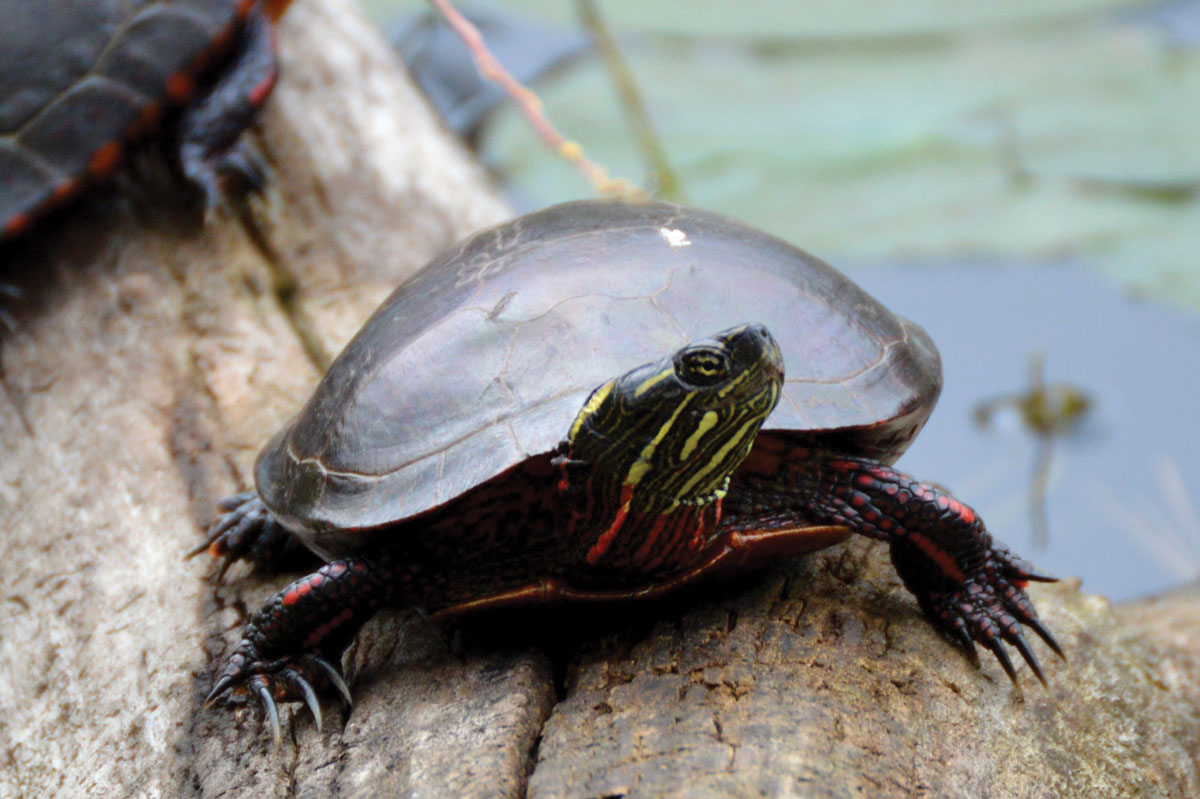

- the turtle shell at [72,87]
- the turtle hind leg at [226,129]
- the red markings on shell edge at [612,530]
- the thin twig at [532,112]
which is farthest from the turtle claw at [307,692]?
the turtle shell at [72,87]

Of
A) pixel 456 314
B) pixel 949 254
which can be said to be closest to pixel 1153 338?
pixel 949 254

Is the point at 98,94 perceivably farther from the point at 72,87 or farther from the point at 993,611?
the point at 993,611

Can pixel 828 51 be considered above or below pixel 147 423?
below

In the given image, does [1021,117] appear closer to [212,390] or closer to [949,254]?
[949,254]

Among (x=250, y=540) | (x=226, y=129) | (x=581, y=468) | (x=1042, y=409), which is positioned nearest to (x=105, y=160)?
(x=226, y=129)

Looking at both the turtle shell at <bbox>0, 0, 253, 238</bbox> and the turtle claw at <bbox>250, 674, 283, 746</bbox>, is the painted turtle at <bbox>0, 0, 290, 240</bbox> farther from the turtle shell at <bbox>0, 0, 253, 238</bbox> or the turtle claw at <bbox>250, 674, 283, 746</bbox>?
the turtle claw at <bbox>250, 674, 283, 746</bbox>

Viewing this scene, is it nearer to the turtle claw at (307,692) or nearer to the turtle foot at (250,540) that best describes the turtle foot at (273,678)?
the turtle claw at (307,692)
